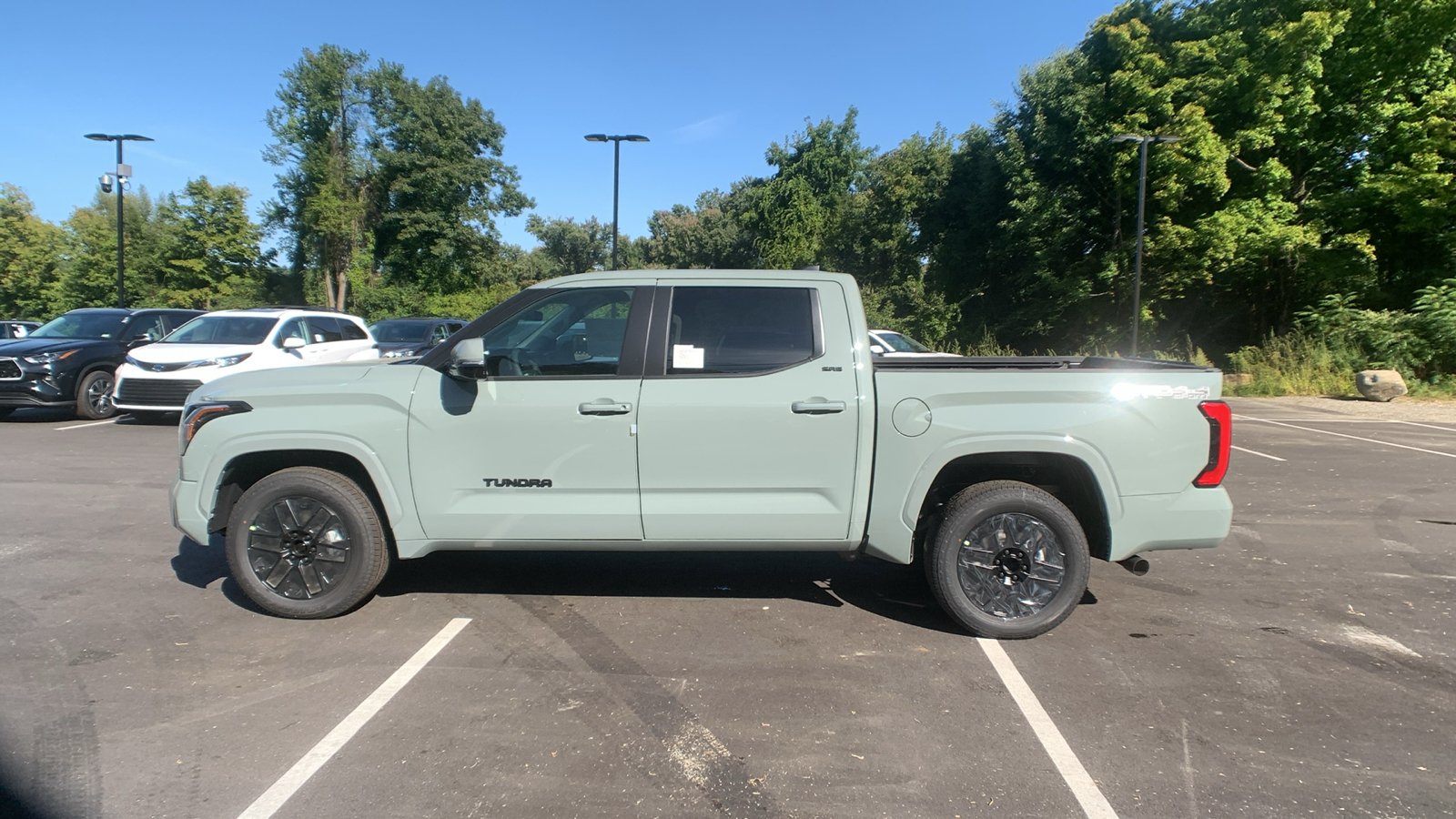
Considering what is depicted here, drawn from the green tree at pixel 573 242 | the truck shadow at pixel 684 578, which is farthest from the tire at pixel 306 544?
the green tree at pixel 573 242

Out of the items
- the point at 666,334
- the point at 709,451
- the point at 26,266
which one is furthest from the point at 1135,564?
the point at 26,266

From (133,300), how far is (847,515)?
56.9 m

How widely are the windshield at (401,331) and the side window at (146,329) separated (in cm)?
460

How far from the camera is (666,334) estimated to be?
14.8 ft

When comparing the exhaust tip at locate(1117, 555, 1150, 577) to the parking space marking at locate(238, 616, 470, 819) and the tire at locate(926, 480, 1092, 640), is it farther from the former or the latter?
the parking space marking at locate(238, 616, 470, 819)

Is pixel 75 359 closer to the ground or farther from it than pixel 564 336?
closer to the ground

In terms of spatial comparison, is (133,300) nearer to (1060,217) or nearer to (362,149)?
(362,149)

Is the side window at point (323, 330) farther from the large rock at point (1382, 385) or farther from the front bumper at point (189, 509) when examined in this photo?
the large rock at point (1382, 385)

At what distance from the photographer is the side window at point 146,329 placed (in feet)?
46.9

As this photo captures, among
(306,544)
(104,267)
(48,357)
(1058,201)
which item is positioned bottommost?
Answer: (306,544)

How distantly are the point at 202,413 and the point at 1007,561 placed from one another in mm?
4379

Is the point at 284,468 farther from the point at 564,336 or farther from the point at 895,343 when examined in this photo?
the point at 895,343

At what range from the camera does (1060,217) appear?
30828mm

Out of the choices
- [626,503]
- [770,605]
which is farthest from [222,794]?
[770,605]
